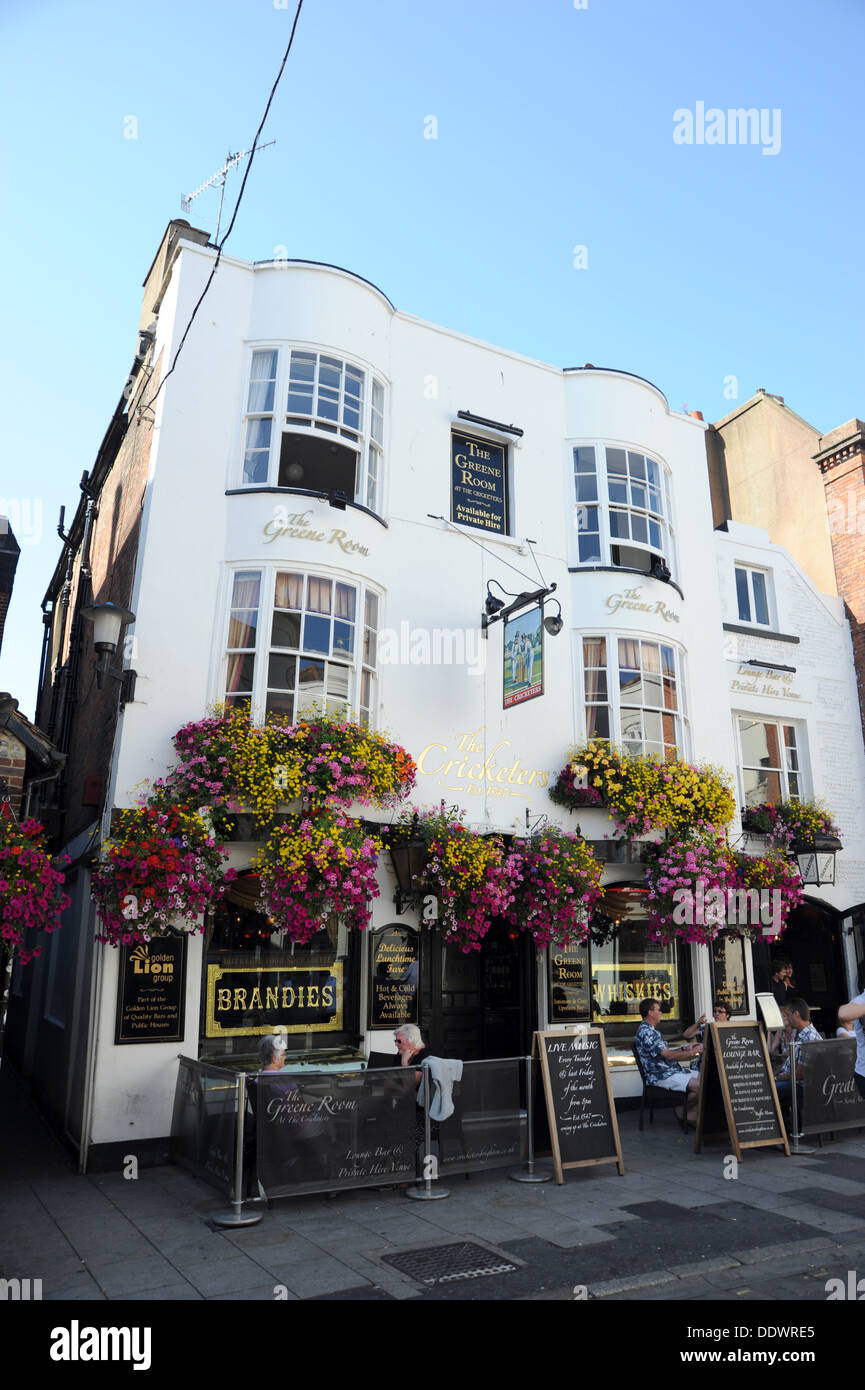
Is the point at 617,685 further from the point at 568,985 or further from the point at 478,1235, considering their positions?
the point at 478,1235

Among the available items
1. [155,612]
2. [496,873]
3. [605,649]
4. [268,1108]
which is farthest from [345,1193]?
[605,649]

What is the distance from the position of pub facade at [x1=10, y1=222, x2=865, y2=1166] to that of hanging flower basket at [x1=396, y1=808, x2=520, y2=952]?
0.46m

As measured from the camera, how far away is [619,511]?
14.3 metres

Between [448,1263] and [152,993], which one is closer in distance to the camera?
[448,1263]

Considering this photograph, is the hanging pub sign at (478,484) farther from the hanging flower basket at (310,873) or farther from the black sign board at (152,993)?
the black sign board at (152,993)

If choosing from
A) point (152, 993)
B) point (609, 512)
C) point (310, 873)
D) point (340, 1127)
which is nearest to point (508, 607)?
point (609, 512)

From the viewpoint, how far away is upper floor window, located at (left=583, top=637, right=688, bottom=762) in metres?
13.1

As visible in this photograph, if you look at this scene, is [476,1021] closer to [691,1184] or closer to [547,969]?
[547,969]

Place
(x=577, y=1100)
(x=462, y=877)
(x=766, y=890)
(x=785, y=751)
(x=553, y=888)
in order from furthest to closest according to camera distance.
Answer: (x=785, y=751) → (x=766, y=890) → (x=553, y=888) → (x=462, y=877) → (x=577, y=1100)

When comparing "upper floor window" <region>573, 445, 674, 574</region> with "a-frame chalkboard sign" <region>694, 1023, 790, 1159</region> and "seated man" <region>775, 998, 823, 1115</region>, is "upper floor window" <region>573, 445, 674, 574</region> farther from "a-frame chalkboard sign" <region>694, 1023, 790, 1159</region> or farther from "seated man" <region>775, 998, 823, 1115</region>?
"a-frame chalkboard sign" <region>694, 1023, 790, 1159</region>

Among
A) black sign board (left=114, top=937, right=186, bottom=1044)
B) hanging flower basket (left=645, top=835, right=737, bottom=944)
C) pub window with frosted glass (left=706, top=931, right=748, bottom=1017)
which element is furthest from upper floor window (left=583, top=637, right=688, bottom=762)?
black sign board (left=114, top=937, right=186, bottom=1044)

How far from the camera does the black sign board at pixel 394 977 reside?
1104 cm

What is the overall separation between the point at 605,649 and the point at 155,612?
6.42m

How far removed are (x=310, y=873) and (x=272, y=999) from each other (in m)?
2.10
